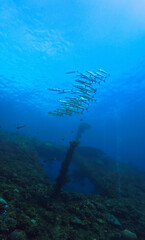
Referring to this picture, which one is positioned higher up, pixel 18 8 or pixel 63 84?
pixel 63 84

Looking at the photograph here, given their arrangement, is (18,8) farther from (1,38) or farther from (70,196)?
(70,196)

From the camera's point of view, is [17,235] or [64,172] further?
[64,172]

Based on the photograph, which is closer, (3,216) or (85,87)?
(3,216)

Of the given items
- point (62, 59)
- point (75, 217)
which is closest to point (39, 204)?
point (75, 217)

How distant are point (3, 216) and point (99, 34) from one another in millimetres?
17457

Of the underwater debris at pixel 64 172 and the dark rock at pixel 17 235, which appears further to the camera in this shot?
the underwater debris at pixel 64 172

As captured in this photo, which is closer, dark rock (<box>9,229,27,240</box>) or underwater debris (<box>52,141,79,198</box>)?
dark rock (<box>9,229,27,240</box>)

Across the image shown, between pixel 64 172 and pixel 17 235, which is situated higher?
pixel 64 172

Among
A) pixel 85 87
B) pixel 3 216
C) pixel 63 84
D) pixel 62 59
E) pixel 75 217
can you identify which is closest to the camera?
pixel 3 216

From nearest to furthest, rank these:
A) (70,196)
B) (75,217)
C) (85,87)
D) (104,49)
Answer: (75,217), (70,196), (85,87), (104,49)

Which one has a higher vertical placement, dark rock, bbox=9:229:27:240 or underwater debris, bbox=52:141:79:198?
underwater debris, bbox=52:141:79:198

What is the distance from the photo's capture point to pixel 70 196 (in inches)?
272

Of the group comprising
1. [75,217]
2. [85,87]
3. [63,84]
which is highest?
[63,84]

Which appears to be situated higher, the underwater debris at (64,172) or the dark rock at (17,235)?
the underwater debris at (64,172)
